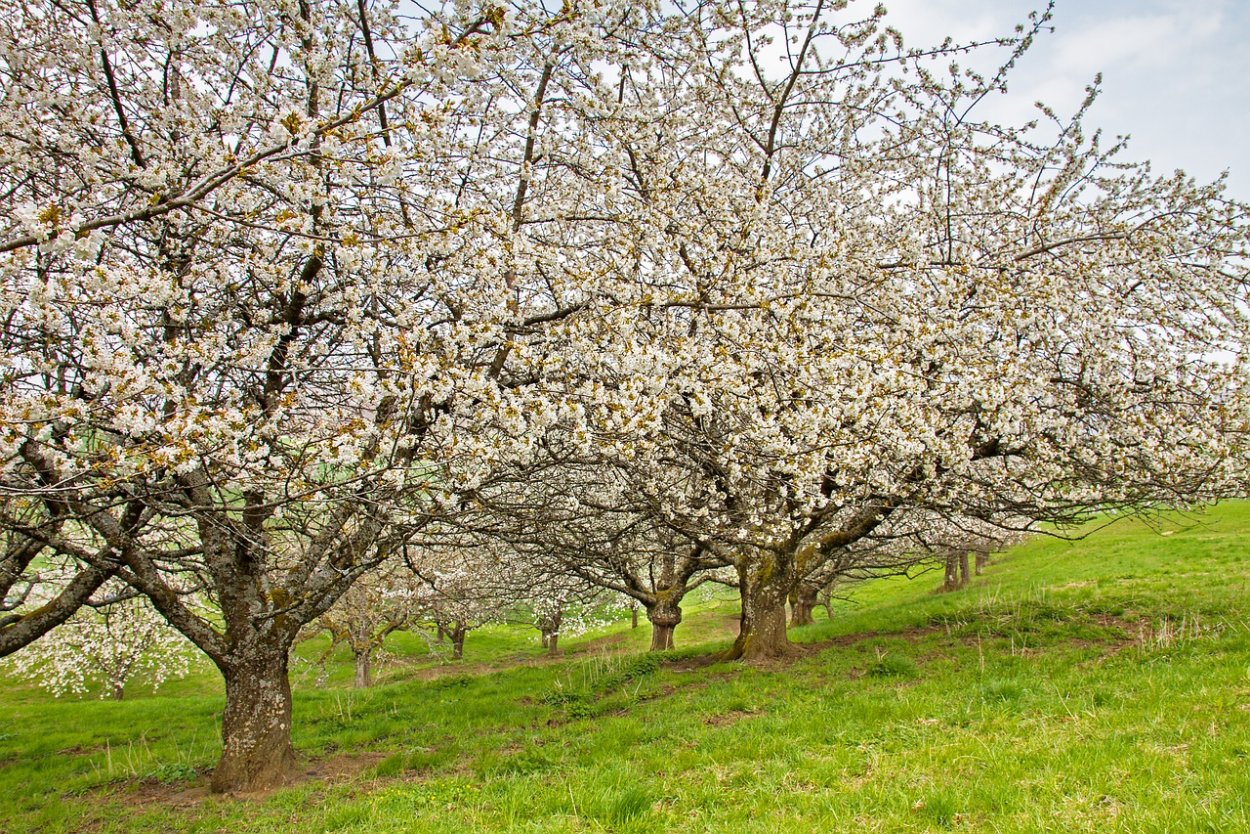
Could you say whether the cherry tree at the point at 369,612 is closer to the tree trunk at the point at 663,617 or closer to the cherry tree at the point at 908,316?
the tree trunk at the point at 663,617

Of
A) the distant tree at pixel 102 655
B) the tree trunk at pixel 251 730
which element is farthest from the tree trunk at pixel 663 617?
the distant tree at pixel 102 655

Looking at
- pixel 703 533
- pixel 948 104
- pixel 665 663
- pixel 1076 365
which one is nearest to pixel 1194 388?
pixel 1076 365

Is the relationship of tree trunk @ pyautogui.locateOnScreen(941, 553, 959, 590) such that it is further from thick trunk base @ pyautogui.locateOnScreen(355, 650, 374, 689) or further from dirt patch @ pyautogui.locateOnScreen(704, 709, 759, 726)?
thick trunk base @ pyautogui.locateOnScreen(355, 650, 374, 689)

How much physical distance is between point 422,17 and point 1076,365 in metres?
9.36

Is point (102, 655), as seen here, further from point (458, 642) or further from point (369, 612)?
point (458, 642)

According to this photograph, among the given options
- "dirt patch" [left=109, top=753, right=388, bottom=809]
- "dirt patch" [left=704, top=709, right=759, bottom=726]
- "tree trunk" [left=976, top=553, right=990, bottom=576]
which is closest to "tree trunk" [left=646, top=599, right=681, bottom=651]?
"dirt patch" [left=704, top=709, right=759, bottom=726]

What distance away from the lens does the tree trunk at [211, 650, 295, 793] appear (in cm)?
733

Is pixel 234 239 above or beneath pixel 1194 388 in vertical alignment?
above

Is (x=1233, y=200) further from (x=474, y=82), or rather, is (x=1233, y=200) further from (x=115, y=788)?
(x=115, y=788)

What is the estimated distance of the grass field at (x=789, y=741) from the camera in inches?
170

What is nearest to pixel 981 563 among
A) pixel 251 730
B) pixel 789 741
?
pixel 789 741

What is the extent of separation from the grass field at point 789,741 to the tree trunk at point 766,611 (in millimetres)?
697

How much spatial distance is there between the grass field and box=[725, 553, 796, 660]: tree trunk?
0.70 metres

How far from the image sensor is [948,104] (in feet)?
27.4
